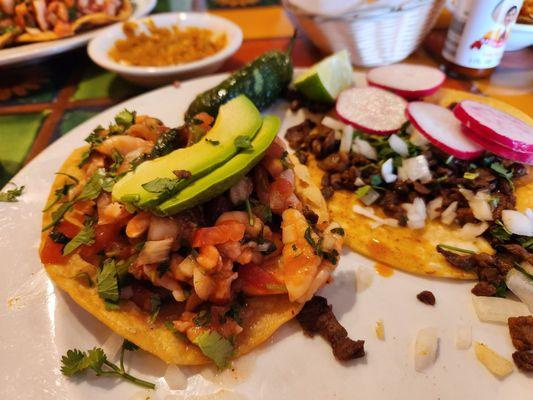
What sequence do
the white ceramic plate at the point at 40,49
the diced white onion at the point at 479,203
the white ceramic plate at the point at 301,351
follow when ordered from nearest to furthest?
1. the white ceramic plate at the point at 301,351
2. the diced white onion at the point at 479,203
3. the white ceramic plate at the point at 40,49

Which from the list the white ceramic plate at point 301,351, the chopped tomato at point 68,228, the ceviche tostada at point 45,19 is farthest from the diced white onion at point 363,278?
the ceviche tostada at point 45,19

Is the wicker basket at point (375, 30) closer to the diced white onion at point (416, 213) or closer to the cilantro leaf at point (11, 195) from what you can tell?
the diced white onion at point (416, 213)

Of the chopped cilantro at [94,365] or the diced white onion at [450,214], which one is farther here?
the diced white onion at [450,214]

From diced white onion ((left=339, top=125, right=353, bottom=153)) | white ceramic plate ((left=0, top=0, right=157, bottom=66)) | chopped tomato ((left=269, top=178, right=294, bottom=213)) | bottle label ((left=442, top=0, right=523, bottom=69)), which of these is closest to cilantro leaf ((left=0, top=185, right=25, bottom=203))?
chopped tomato ((left=269, top=178, right=294, bottom=213))

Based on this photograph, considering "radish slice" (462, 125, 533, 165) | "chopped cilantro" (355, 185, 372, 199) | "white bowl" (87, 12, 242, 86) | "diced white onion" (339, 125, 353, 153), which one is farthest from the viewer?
"white bowl" (87, 12, 242, 86)

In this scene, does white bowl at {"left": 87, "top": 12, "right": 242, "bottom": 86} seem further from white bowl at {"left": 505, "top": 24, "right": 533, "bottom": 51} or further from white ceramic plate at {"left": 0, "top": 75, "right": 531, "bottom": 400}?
white bowl at {"left": 505, "top": 24, "right": 533, "bottom": 51}

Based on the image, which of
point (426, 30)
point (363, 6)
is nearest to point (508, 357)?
point (363, 6)
